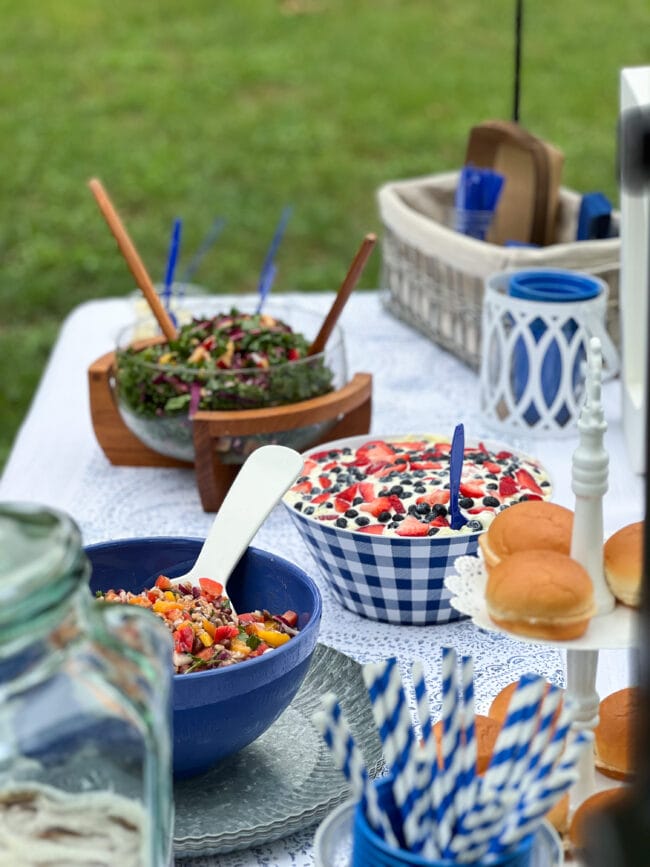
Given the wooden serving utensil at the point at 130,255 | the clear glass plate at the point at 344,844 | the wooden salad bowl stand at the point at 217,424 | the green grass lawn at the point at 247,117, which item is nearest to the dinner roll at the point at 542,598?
the clear glass plate at the point at 344,844

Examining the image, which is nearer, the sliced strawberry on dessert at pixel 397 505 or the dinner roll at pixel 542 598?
the dinner roll at pixel 542 598

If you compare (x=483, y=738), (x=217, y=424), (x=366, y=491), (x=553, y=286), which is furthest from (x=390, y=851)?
(x=553, y=286)

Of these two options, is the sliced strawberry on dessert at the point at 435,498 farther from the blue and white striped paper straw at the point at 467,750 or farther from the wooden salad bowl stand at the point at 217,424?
the blue and white striped paper straw at the point at 467,750

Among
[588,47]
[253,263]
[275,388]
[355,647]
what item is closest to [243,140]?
[253,263]

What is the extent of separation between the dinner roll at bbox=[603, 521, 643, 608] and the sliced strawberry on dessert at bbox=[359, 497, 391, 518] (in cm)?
37

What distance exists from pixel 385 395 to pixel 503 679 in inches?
28.0

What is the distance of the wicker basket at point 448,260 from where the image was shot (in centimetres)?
158

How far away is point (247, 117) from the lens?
190 inches

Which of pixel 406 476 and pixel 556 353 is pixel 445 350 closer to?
pixel 556 353

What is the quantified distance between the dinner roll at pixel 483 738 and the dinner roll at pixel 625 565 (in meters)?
0.11

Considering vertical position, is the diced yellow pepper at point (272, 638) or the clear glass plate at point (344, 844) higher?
the clear glass plate at point (344, 844)

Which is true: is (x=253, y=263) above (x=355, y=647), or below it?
below

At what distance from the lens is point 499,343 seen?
1511 mm

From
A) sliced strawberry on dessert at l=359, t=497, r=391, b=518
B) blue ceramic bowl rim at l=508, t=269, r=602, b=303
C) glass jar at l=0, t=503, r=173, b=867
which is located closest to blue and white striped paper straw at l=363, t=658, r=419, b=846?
glass jar at l=0, t=503, r=173, b=867
